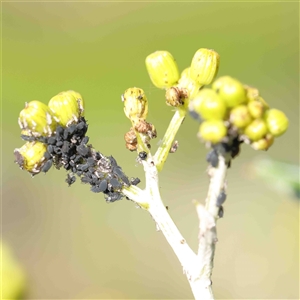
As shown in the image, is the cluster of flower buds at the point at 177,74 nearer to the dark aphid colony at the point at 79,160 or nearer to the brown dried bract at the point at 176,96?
the brown dried bract at the point at 176,96

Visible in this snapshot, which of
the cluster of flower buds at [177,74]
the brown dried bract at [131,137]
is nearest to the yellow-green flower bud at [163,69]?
the cluster of flower buds at [177,74]

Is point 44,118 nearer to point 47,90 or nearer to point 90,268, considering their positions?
point 90,268

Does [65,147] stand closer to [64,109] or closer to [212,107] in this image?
[64,109]

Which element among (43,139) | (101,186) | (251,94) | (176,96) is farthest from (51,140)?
(251,94)

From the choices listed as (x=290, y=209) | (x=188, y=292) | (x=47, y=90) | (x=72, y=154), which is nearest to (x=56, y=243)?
(x=188, y=292)

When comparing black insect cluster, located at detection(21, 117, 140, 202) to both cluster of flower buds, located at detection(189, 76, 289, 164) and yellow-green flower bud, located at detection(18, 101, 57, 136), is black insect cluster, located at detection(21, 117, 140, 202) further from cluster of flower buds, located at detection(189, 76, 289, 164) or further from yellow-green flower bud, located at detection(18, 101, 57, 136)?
cluster of flower buds, located at detection(189, 76, 289, 164)
